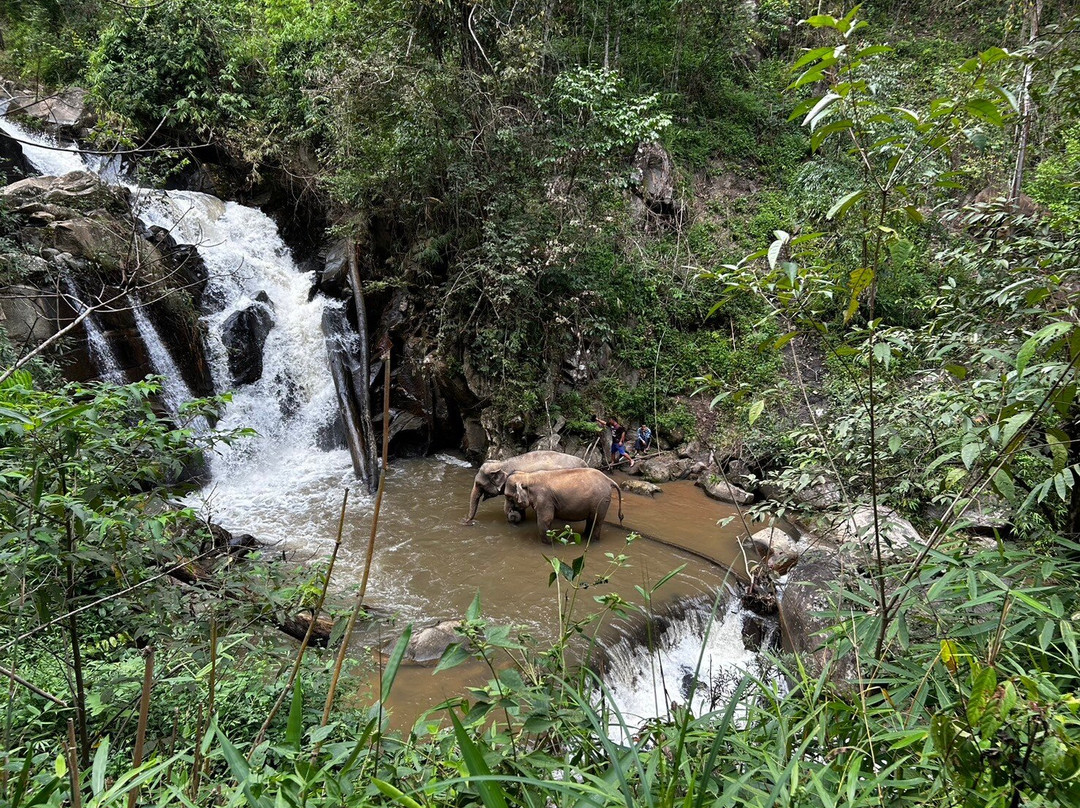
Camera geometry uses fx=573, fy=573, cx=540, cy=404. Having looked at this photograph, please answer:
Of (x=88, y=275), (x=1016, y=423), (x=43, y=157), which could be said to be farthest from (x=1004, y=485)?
(x=43, y=157)

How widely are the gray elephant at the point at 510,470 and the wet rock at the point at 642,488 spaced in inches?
73.6

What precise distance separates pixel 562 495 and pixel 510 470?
0.99m

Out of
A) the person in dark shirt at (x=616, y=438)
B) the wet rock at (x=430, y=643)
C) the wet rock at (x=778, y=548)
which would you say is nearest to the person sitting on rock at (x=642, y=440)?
the person in dark shirt at (x=616, y=438)

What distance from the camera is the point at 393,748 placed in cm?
175

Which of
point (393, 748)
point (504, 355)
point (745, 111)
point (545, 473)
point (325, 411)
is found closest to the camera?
point (393, 748)

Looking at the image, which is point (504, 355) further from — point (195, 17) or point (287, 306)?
point (195, 17)

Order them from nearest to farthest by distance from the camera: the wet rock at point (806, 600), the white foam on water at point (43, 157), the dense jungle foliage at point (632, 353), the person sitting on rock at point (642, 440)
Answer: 1. the dense jungle foliage at point (632, 353)
2. the wet rock at point (806, 600)
3. the person sitting on rock at point (642, 440)
4. the white foam on water at point (43, 157)

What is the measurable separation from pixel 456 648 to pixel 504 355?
8.88m

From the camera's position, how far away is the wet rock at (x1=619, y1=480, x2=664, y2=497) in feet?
31.4

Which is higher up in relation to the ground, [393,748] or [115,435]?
[115,435]

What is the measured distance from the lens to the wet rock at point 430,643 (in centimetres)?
519

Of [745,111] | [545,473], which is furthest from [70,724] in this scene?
[745,111]

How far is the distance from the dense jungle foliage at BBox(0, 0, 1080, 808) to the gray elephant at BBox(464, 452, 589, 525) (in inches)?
62.1

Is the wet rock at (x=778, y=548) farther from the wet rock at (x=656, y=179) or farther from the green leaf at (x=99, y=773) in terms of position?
the wet rock at (x=656, y=179)
